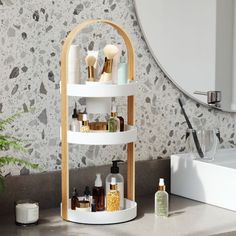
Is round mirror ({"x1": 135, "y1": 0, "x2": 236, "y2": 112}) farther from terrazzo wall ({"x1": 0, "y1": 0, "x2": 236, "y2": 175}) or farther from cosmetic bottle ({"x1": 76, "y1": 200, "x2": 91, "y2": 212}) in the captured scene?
cosmetic bottle ({"x1": 76, "y1": 200, "x2": 91, "y2": 212})

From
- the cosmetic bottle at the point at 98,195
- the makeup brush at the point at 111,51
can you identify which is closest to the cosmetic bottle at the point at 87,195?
the cosmetic bottle at the point at 98,195

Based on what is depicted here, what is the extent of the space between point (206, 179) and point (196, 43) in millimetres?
583

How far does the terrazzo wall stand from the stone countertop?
23 centimetres

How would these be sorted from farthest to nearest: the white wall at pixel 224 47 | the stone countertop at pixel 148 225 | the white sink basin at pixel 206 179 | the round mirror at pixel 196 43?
the white wall at pixel 224 47, the round mirror at pixel 196 43, the white sink basin at pixel 206 179, the stone countertop at pixel 148 225

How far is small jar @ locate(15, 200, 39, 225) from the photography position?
2046mm

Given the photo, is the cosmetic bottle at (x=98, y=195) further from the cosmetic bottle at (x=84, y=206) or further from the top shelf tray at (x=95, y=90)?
the top shelf tray at (x=95, y=90)

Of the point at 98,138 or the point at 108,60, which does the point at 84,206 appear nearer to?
the point at 98,138

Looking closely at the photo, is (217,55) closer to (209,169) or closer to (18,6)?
(209,169)

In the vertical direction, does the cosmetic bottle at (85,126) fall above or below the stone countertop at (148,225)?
above

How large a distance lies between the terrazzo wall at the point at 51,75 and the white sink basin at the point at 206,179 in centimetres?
14

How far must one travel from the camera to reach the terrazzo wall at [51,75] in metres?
2.19

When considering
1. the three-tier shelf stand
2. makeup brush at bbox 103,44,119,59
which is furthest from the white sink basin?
makeup brush at bbox 103,44,119,59

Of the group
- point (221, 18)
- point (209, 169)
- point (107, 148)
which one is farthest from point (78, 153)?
point (221, 18)

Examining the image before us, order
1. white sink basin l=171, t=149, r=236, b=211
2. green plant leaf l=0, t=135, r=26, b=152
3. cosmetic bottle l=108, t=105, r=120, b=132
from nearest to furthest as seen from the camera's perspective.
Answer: green plant leaf l=0, t=135, r=26, b=152 < cosmetic bottle l=108, t=105, r=120, b=132 < white sink basin l=171, t=149, r=236, b=211
